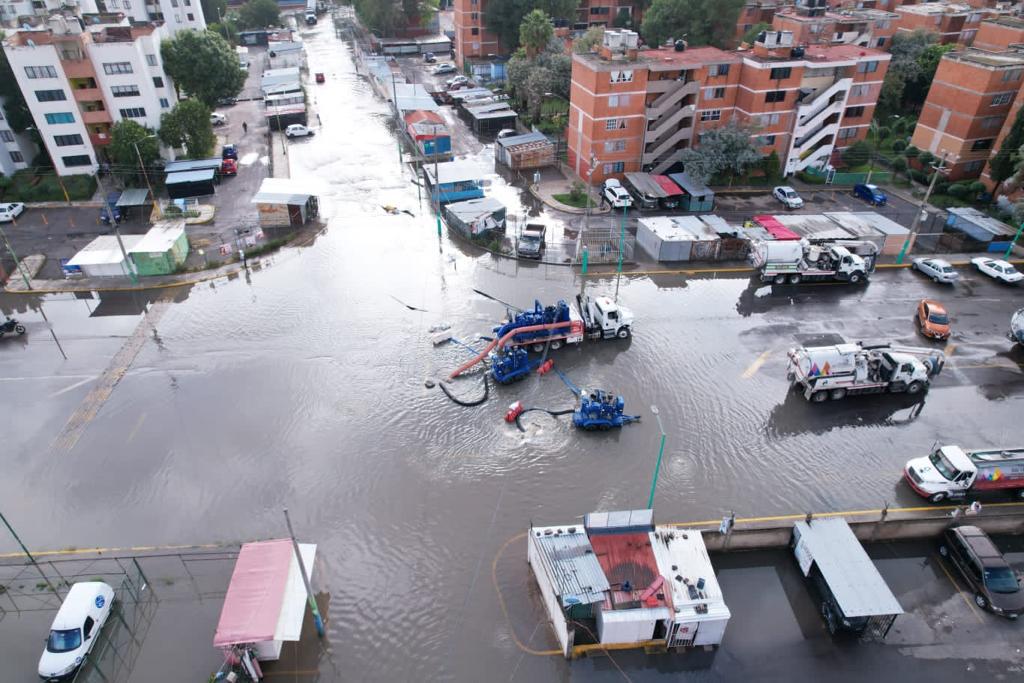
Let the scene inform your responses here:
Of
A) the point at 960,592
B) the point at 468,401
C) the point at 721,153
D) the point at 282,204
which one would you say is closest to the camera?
the point at 960,592

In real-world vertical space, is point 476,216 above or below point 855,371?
above

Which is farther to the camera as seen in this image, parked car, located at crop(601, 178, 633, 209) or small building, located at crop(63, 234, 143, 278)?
parked car, located at crop(601, 178, 633, 209)

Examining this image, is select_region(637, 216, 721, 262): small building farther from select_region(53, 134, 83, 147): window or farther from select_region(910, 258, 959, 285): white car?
select_region(53, 134, 83, 147): window

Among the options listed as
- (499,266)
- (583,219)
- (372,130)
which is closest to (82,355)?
(499,266)

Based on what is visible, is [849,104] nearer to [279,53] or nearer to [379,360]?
[379,360]

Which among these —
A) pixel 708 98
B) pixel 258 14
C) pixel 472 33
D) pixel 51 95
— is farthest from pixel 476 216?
pixel 258 14

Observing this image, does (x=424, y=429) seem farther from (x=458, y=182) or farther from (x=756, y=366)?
(x=458, y=182)

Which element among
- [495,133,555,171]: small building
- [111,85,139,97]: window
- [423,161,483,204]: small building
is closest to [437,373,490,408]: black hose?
[423,161,483,204]: small building
